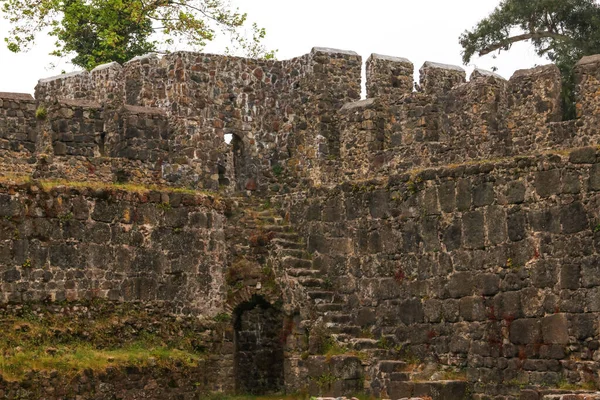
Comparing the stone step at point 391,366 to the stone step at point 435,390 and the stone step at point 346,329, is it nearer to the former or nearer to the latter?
the stone step at point 435,390

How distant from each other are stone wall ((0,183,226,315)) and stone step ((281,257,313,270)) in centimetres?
136

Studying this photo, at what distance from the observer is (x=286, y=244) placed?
36312mm

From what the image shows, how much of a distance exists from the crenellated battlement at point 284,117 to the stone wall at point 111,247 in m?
2.57

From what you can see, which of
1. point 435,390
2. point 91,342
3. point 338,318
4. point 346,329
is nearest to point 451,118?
point 338,318

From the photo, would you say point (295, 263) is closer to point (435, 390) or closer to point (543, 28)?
point (435, 390)

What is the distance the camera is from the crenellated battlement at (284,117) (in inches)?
→ 1412

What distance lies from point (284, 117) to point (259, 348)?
558 cm

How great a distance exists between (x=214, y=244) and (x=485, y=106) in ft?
21.9

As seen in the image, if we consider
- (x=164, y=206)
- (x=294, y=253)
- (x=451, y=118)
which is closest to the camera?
(x=164, y=206)

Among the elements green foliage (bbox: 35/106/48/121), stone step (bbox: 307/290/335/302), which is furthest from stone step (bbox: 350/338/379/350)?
green foliage (bbox: 35/106/48/121)

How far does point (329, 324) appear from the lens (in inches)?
1362

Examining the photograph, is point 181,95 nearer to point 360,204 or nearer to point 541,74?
point 360,204

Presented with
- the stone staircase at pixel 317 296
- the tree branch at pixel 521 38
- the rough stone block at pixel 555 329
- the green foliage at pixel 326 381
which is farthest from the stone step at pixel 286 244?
the tree branch at pixel 521 38

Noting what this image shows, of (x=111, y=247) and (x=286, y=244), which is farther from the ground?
(x=286, y=244)
